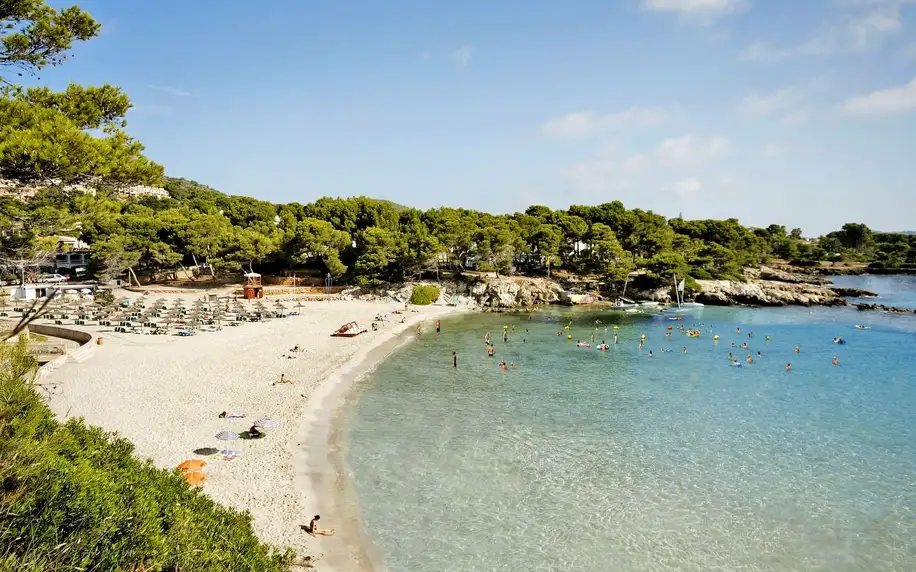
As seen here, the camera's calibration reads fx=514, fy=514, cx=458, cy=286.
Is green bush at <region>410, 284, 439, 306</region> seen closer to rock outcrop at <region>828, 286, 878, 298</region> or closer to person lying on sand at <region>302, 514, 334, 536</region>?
person lying on sand at <region>302, 514, 334, 536</region>

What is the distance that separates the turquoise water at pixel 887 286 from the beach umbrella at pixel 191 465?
70.3 m

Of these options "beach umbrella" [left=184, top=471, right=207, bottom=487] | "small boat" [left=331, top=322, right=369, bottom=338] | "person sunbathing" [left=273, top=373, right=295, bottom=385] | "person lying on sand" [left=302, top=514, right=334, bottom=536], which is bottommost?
"person lying on sand" [left=302, top=514, right=334, bottom=536]

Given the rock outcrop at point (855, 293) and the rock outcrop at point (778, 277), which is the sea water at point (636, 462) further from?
the rock outcrop at point (778, 277)

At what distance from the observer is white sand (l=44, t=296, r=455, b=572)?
14211 millimetres

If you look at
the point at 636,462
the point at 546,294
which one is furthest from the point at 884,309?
the point at 636,462

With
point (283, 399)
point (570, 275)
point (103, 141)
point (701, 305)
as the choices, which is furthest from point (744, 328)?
point (103, 141)

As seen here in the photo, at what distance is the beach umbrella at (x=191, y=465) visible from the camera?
49.5ft

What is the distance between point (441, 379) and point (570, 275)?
139ft

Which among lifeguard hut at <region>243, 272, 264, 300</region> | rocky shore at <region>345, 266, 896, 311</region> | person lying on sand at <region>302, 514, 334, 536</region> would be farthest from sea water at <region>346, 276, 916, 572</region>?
lifeguard hut at <region>243, 272, 264, 300</region>

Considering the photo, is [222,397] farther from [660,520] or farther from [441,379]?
[660,520]

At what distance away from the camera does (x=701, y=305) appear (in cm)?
5888

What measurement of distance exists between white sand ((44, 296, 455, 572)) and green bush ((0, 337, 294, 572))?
175 inches

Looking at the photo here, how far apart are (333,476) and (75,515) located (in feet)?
31.7

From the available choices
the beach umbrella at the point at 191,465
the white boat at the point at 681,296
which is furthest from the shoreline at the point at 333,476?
the white boat at the point at 681,296
